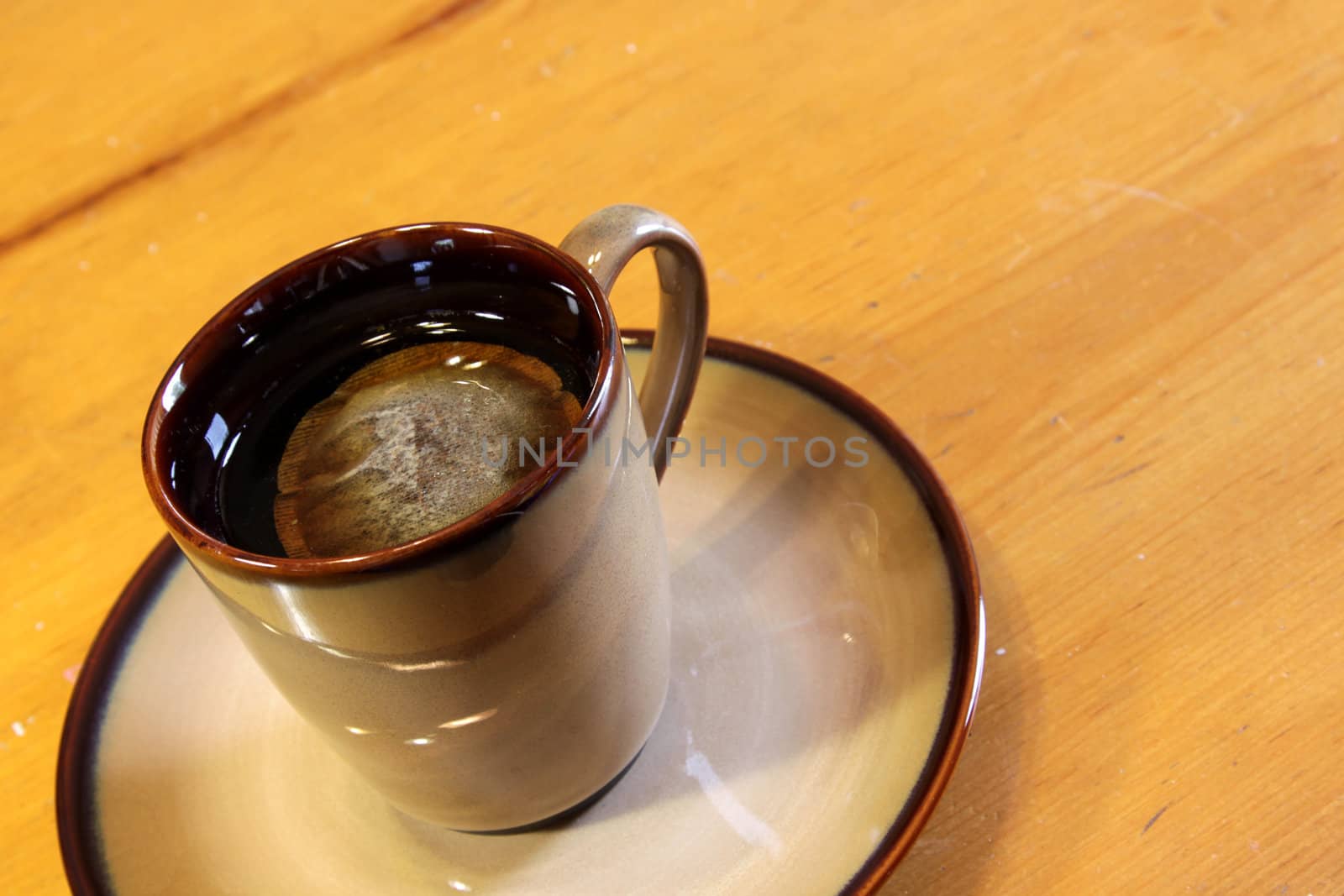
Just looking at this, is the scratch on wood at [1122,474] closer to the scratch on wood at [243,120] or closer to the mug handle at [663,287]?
the mug handle at [663,287]

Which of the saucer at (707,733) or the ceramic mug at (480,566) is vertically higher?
the ceramic mug at (480,566)

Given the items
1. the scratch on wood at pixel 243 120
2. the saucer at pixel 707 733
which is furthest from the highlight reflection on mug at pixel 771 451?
the scratch on wood at pixel 243 120

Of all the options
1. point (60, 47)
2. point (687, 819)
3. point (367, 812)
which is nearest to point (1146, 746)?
point (687, 819)

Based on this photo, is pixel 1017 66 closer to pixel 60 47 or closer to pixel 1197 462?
pixel 1197 462

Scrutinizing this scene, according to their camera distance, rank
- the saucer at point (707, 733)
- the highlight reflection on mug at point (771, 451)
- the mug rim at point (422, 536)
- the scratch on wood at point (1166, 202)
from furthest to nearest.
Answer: the scratch on wood at point (1166, 202), the highlight reflection on mug at point (771, 451), the saucer at point (707, 733), the mug rim at point (422, 536)

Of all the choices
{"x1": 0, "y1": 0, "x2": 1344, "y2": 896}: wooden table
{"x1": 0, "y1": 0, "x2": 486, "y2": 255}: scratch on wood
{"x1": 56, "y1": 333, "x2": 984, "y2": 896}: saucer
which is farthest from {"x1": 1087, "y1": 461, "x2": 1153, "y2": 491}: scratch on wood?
{"x1": 0, "y1": 0, "x2": 486, "y2": 255}: scratch on wood

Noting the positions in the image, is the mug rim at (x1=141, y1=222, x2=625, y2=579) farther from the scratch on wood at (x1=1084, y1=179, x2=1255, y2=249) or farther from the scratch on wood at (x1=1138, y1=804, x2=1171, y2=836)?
the scratch on wood at (x1=1084, y1=179, x2=1255, y2=249)
